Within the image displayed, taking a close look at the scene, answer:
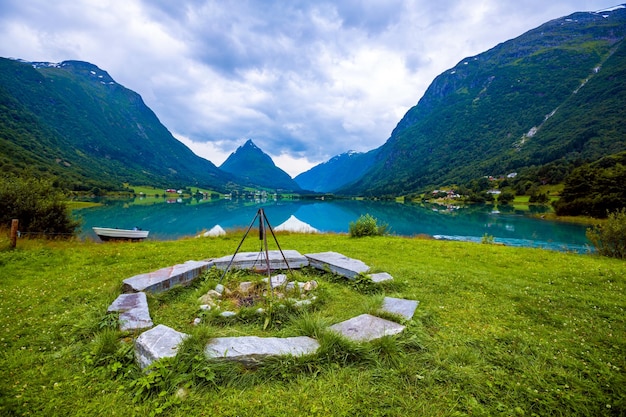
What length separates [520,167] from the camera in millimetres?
130000

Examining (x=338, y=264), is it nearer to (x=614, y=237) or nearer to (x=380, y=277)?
(x=380, y=277)

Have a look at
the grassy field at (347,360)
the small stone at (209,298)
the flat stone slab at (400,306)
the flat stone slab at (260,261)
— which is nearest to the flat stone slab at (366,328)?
the grassy field at (347,360)

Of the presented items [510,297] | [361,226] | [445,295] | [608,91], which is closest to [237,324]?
[445,295]

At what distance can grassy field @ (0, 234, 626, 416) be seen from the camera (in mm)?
3406

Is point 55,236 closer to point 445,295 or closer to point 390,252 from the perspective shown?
point 390,252

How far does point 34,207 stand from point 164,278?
13.6 meters

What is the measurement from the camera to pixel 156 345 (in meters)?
4.16

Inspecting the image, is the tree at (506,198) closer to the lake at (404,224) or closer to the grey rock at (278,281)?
the lake at (404,224)

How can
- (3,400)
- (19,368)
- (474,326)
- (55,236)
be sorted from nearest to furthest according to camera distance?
(3,400)
(19,368)
(474,326)
(55,236)

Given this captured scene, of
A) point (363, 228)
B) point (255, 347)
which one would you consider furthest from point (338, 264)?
point (363, 228)

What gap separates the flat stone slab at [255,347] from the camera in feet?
13.6

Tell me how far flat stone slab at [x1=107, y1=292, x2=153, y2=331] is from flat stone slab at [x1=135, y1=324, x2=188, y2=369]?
0.84m

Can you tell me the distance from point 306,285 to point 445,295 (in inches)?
147

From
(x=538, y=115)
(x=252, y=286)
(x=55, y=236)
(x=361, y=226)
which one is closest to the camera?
(x=252, y=286)
